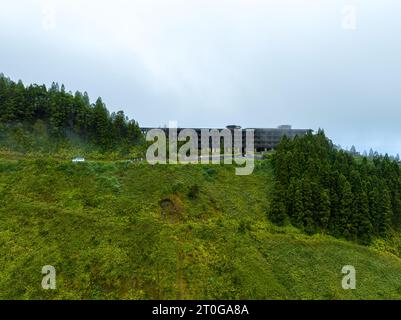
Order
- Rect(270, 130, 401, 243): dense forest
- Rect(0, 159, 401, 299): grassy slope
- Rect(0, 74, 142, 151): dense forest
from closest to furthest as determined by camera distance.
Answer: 1. Rect(0, 159, 401, 299): grassy slope
2. Rect(270, 130, 401, 243): dense forest
3. Rect(0, 74, 142, 151): dense forest

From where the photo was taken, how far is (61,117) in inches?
2205

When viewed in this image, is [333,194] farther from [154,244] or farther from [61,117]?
[61,117]

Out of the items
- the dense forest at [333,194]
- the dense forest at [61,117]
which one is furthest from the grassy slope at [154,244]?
the dense forest at [61,117]

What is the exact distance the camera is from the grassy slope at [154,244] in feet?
85.7

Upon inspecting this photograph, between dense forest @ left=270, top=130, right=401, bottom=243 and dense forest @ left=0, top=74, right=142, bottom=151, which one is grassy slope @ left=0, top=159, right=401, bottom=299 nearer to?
dense forest @ left=270, top=130, right=401, bottom=243

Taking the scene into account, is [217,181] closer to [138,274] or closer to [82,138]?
[138,274]

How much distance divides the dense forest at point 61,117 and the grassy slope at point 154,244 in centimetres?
1484

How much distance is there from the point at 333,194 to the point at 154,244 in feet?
72.3

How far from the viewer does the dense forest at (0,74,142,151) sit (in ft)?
179

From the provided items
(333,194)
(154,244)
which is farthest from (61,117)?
(333,194)

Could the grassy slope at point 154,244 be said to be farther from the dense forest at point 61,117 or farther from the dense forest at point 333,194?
the dense forest at point 61,117

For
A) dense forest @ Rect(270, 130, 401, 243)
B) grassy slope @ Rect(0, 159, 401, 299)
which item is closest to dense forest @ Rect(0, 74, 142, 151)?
grassy slope @ Rect(0, 159, 401, 299)

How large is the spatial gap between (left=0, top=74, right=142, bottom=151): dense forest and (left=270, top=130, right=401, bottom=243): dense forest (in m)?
27.5
